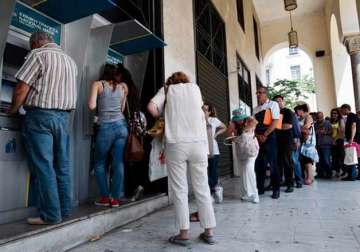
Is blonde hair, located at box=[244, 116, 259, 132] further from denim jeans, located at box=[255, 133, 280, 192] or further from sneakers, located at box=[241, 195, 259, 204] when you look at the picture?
sneakers, located at box=[241, 195, 259, 204]

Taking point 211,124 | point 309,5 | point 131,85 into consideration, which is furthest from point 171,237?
point 309,5

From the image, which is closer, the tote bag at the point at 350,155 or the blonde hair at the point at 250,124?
the blonde hair at the point at 250,124

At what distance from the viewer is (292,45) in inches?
515

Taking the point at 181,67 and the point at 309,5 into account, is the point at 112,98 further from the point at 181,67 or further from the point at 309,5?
the point at 309,5

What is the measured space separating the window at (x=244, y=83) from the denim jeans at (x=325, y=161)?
377cm

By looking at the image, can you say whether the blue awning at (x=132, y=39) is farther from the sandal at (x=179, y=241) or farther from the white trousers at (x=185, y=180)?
the sandal at (x=179, y=241)

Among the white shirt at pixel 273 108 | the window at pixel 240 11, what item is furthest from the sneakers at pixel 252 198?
the window at pixel 240 11

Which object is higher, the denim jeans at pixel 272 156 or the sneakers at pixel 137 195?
the denim jeans at pixel 272 156

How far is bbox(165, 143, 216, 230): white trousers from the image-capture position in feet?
9.50

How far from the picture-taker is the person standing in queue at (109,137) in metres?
3.57

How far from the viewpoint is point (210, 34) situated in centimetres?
805

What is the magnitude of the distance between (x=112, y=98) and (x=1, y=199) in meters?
1.45

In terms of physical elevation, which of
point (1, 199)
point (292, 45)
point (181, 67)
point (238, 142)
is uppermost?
point (292, 45)

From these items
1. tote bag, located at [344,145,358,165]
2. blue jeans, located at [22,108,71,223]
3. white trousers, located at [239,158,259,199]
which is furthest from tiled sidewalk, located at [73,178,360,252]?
tote bag, located at [344,145,358,165]
